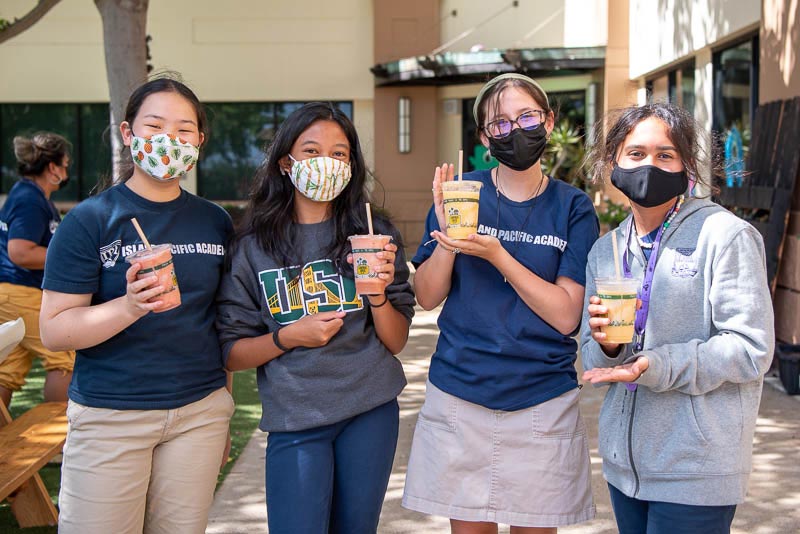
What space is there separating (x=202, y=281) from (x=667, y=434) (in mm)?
1519

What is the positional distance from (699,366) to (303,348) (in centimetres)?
122

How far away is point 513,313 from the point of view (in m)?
2.87

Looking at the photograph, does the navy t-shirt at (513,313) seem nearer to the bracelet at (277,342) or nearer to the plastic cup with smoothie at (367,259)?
the plastic cup with smoothie at (367,259)

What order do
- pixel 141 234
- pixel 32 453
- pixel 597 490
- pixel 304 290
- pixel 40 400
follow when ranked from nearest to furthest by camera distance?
1. pixel 141 234
2. pixel 304 290
3. pixel 32 453
4. pixel 597 490
5. pixel 40 400

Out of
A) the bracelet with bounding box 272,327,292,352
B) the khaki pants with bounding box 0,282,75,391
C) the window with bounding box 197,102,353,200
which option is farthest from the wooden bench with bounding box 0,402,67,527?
the window with bounding box 197,102,353,200

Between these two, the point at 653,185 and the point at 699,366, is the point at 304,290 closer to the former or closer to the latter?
the point at 653,185

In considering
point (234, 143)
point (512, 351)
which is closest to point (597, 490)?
point (512, 351)

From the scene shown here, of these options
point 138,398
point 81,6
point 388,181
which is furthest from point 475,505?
point 81,6

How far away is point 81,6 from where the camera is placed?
17641 mm

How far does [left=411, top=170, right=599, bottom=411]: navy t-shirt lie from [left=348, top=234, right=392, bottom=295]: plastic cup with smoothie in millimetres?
302

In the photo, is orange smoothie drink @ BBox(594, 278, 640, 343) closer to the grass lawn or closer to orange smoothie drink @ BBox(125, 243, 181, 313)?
orange smoothie drink @ BBox(125, 243, 181, 313)

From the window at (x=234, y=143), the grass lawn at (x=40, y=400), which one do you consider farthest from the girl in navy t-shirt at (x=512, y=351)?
the window at (x=234, y=143)

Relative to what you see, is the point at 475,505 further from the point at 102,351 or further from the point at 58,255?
the point at 58,255

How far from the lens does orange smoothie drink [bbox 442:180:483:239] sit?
2750 millimetres
